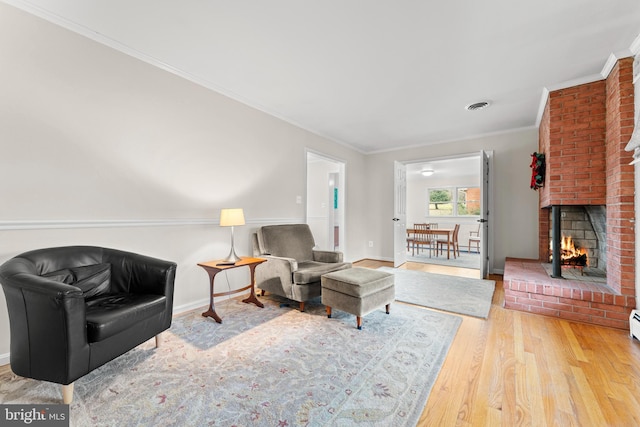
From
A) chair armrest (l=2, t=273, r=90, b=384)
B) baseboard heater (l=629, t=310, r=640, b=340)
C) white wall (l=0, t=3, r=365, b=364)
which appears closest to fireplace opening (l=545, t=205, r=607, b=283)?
baseboard heater (l=629, t=310, r=640, b=340)

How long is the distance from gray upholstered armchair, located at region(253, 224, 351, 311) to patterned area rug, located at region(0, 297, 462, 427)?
0.40m

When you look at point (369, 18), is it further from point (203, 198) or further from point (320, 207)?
point (320, 207)

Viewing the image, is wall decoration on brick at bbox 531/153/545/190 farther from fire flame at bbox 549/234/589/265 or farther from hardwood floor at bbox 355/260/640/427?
hardwood floor at bbox 355/260/640/427

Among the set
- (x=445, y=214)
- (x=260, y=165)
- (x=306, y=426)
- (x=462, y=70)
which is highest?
(x=462, y=70)

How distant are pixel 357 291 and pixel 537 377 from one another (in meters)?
1.29

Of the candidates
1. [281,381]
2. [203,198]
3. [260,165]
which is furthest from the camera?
[260,165]

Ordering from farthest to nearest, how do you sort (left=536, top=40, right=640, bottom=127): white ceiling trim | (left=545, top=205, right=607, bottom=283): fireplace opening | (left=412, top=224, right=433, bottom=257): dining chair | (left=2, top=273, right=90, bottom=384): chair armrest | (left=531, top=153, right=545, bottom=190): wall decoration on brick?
(left=412, top=224, right=433, bottom=257): dining chair < (left=531, top=153, right=545, bottom=190): wall decoration on brick < (left=545, top=205, right=607, bottom=283): fireplace opening < (left=536, top=40, right=640, bottom=127): white ceiling trim < (left=2, top=273, right=90, bottom=384): chair armrest

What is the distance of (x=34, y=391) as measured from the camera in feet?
5.15

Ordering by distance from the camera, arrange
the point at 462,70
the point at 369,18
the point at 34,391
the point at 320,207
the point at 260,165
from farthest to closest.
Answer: the point at 320,207, the point at 260,165, the point at 462,70, the point at 369,18, the point at 34,391

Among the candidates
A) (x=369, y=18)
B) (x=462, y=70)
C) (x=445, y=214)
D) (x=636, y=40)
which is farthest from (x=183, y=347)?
(x=445, y=214)

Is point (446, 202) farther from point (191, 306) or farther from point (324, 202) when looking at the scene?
point (191, 306)

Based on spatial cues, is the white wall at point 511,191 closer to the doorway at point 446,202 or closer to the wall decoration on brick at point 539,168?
the wall decoration on brick at point 539,168

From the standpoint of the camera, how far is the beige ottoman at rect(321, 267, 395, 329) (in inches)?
94.3

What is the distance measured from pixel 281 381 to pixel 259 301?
1456 mm
